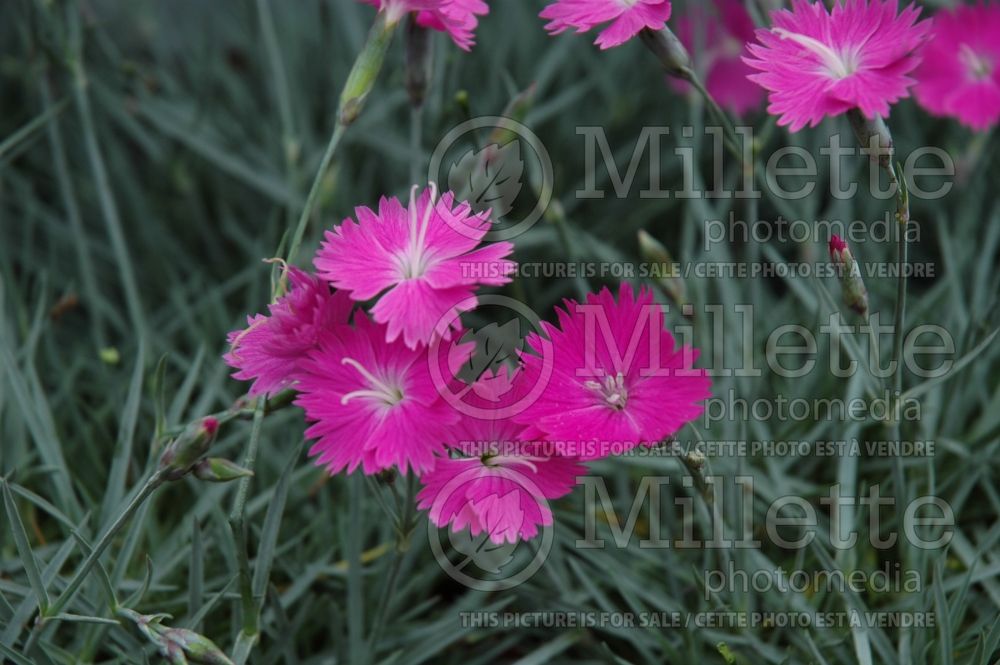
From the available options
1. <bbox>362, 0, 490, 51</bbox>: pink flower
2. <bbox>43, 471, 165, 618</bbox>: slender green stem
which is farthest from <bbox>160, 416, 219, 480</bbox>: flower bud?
<bbox>362, 0, 490, 51</bbox>: pink flower

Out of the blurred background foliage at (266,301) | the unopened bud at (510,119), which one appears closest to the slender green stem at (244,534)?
the blurred background foliage at (266,301)

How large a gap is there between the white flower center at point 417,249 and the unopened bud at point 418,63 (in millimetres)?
225

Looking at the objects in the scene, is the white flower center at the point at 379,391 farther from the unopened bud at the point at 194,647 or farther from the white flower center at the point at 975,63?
the white flower center at the point at 975,63

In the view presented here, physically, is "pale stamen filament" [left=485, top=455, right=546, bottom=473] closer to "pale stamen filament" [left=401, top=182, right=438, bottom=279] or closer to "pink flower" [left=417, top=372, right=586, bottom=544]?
"pink flower" [left=417, top=372, right=586, bottom=544]

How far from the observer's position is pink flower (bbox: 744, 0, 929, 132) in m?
0.77

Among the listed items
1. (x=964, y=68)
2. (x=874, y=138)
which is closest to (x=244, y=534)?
(x=874, y=138)

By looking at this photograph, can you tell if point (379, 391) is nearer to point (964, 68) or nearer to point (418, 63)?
point (418, 63)

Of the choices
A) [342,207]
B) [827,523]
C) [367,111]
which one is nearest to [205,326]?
[342,207]

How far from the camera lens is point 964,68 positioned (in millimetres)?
1294

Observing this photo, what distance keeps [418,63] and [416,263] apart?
28cm

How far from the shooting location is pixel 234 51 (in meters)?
1.83

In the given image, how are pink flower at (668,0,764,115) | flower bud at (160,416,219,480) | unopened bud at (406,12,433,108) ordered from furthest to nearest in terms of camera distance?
pink flower at (668,0,764,115)
unopened bud at (406,12,433,108)
flower bud at (160,416,219,480)

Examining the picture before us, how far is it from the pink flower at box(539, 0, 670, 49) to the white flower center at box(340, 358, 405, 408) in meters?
0.32

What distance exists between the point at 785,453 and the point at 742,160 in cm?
37
